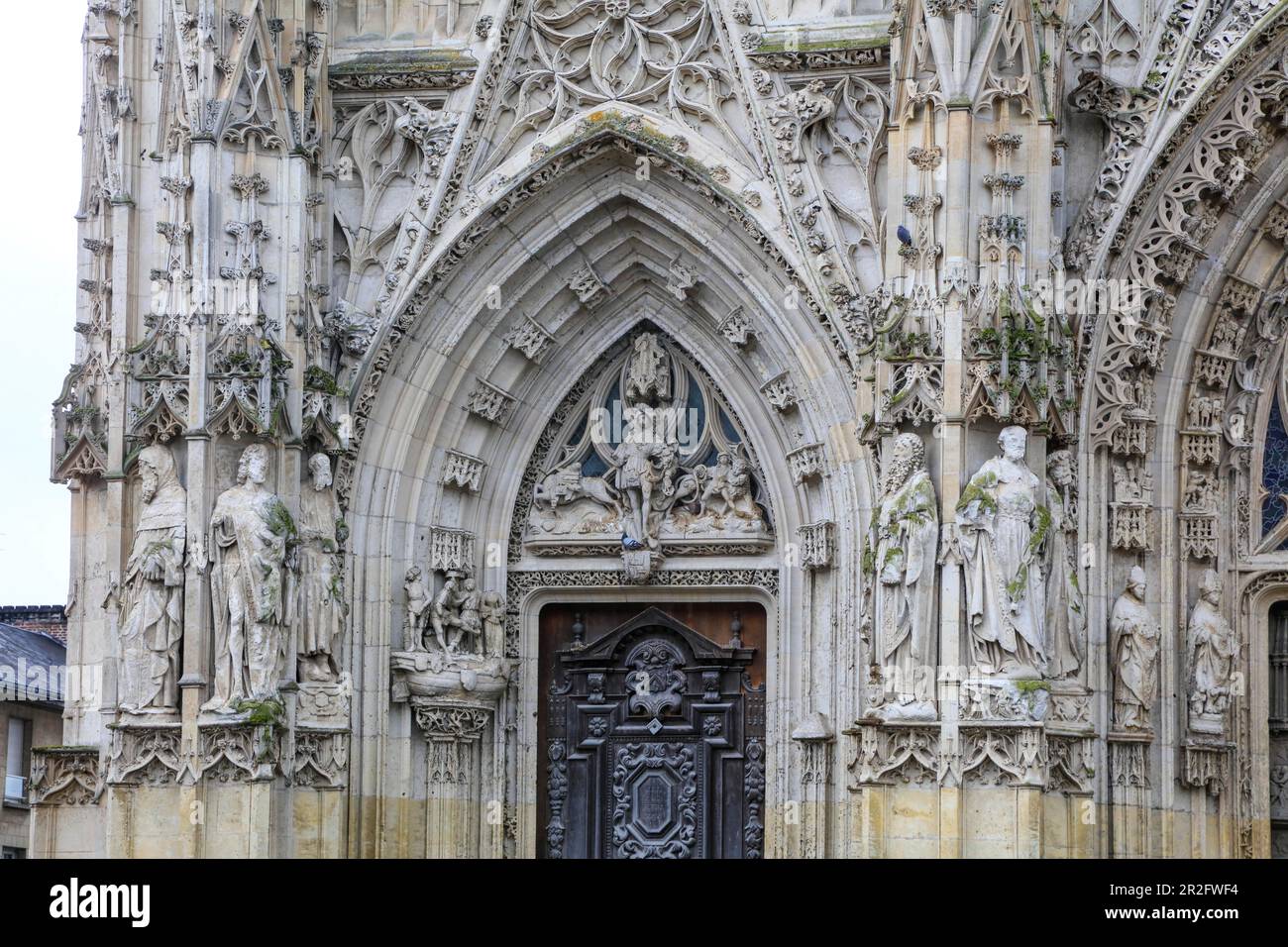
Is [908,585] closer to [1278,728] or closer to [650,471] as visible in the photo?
[650,471]

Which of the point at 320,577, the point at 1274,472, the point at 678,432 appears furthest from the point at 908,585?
the point at 320,577

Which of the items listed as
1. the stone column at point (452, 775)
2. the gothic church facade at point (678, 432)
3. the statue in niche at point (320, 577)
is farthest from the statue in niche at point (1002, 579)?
the statue in niche at point (320, 577)

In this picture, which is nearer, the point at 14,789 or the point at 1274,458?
the point at 1274,458

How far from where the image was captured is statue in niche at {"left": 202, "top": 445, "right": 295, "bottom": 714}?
19094 mm

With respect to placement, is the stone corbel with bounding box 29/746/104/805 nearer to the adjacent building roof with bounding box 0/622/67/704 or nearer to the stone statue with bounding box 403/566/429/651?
the stone statue with bounding box 403/566/429/651

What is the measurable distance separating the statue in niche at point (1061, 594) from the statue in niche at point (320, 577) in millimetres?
4965

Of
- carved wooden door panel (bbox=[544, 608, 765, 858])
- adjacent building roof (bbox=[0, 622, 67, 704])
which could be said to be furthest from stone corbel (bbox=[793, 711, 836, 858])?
adjacent building roof (bbox=[0, 622, 67, 704])

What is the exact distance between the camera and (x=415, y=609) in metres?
20.4

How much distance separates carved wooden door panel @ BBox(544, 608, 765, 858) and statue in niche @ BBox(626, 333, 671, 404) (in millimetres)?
1585

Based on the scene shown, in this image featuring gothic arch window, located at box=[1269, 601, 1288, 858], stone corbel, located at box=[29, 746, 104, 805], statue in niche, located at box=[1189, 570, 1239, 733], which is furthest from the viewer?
stone corbel, located at box=[29, 746, 104, 805]

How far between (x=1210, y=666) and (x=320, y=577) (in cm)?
621
